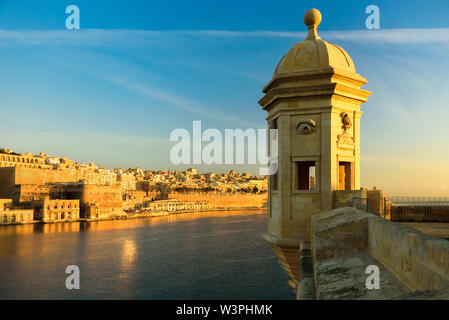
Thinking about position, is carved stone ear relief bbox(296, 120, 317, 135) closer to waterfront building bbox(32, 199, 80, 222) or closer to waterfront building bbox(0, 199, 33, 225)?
waterfront building bbox(0, 199, 33, 225)

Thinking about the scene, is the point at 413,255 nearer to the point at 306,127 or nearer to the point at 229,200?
the point at 306,127

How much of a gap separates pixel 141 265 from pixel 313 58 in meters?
34.5

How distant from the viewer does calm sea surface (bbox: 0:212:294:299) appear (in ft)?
93.1

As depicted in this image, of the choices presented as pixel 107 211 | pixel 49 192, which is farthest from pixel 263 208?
pixel 49 192

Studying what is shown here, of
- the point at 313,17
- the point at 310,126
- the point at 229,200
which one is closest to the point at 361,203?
the point at 310,126

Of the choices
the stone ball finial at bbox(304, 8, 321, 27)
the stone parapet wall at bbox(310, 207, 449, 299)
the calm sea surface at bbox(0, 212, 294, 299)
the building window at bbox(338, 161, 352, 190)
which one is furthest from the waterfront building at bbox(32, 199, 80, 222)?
the stone parapet wall at bbox(310, 207, 449, 299)

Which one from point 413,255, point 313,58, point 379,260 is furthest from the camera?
point 313,58

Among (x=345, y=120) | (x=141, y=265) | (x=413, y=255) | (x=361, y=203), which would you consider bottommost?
(x=141, y=265)

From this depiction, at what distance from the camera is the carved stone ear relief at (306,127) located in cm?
779

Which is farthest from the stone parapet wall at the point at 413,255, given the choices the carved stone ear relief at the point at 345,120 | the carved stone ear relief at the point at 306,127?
the carved stone ear relief at the point at 345,120

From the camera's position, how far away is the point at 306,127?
25.6ft

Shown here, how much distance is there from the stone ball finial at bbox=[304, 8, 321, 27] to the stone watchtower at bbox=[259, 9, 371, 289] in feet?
2.50

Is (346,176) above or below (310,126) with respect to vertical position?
below
